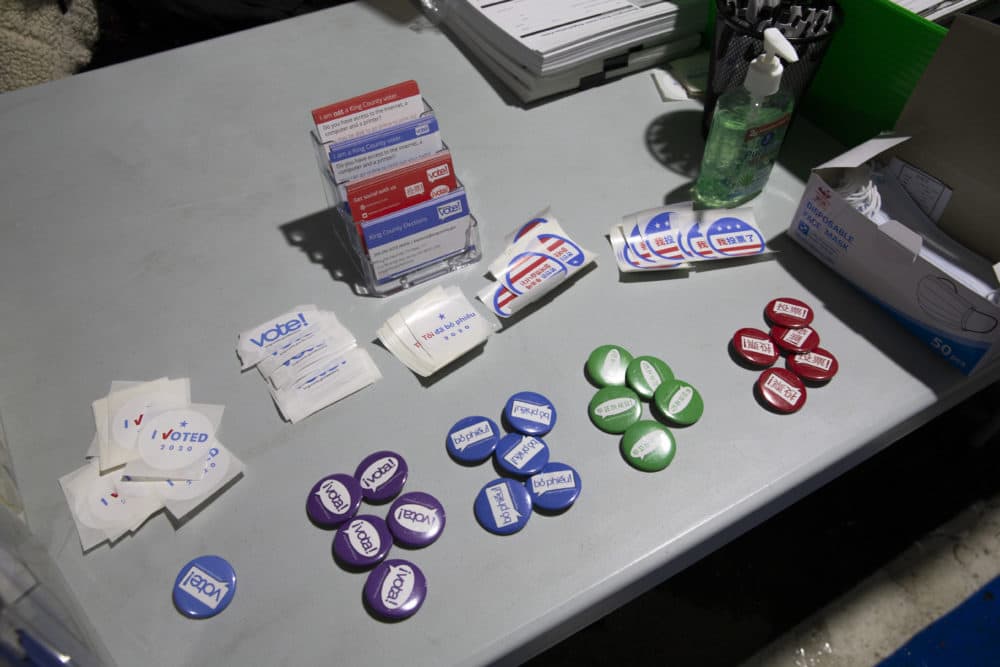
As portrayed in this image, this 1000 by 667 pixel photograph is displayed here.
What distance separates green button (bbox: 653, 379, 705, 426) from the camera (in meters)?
0.57

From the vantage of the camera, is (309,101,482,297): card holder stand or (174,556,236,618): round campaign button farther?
(309,101,482,297): card holder stand

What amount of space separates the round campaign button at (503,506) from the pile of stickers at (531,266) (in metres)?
0.19

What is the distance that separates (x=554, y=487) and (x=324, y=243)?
0.39m

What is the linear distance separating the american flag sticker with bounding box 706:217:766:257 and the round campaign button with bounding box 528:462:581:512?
0.30 meters

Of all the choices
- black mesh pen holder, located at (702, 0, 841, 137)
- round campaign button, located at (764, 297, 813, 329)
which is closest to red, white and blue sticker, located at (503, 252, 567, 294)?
round campaign button, located at (764, 297, 813, 329)

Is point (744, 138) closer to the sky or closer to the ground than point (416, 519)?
closer to the sky

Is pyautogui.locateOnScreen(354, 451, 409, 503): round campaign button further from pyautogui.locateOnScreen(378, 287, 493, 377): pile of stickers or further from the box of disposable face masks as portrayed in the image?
the box of disposable face masks

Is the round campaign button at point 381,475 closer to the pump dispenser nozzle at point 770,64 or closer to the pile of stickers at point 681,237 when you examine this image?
the pile of stickers at point 681,237

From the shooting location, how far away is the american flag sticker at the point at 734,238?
2.26 feet

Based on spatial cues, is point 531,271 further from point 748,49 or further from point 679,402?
point 748,49

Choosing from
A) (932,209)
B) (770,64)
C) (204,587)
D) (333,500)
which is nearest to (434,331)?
(333,500)

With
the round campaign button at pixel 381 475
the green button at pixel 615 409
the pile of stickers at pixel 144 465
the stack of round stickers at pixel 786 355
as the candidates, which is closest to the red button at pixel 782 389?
the stack of round stickers at pixel 786 355

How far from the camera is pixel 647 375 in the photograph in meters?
0.60

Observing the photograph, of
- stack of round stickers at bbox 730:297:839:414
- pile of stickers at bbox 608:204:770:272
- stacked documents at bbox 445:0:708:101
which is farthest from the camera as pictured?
stacked documents at bbox 445:0:708:101
